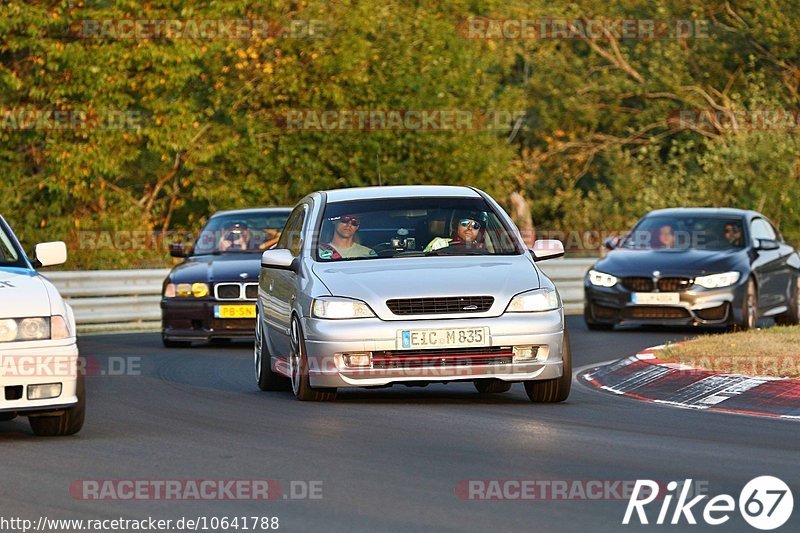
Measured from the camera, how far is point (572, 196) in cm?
4653

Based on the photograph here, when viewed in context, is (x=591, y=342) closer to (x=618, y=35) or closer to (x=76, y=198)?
(x=76, y=198)

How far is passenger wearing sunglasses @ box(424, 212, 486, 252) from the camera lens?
1285 cm

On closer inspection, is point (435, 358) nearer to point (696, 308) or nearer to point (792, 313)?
point (696, 308)

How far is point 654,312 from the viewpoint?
67.2ft

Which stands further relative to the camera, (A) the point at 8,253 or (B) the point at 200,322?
(B) the point at 200,322

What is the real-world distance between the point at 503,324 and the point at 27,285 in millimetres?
3263

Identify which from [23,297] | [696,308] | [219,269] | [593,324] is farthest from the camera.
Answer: [593,324]

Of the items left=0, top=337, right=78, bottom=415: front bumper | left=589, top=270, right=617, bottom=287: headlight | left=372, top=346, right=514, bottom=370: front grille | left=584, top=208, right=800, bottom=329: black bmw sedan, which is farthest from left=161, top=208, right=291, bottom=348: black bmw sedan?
left=0, top=337, right=78, bottom=415: front bumper

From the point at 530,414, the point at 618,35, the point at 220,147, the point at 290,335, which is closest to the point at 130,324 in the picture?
the point at 220,147

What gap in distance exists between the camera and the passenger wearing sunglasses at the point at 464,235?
1285cm

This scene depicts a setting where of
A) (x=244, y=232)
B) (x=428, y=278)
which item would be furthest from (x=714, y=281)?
(x=428, y=278)

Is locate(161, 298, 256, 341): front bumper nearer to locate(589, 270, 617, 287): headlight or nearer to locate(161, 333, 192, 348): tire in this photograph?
locate(161, 333, 192, 348): tire

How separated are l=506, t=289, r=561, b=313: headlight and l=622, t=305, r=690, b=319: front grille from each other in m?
8.46

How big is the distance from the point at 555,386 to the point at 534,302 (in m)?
0.71
